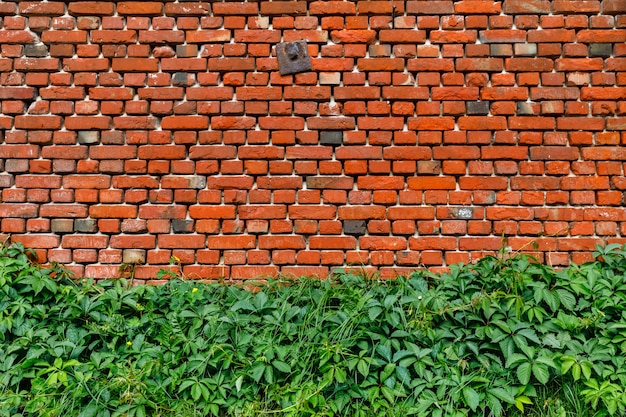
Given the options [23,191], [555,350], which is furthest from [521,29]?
[23,191]

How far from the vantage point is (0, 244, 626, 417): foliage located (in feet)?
7.81

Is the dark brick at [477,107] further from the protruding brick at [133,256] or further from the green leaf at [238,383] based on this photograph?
the protruding brick at [133,256]

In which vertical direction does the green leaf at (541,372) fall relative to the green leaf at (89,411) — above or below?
above

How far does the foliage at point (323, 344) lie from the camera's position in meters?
2.38

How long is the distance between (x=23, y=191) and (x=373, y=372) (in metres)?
2.47

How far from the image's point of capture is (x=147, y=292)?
2.81 m

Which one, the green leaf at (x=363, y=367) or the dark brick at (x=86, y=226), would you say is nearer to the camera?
the green leaf at (x=363, y=367)

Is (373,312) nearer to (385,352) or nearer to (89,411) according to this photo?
(385,352)

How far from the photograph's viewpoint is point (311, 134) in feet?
9.74

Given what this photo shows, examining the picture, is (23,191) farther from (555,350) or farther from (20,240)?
(555,350)

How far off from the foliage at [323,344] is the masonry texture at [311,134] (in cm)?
24

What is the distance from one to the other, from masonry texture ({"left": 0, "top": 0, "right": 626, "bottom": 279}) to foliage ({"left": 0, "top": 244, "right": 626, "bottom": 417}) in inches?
9.4

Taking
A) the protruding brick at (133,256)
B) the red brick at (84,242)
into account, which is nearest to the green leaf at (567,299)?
the protruding brick at (133,256)

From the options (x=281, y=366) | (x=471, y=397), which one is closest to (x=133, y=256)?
(x=281, y=366)
